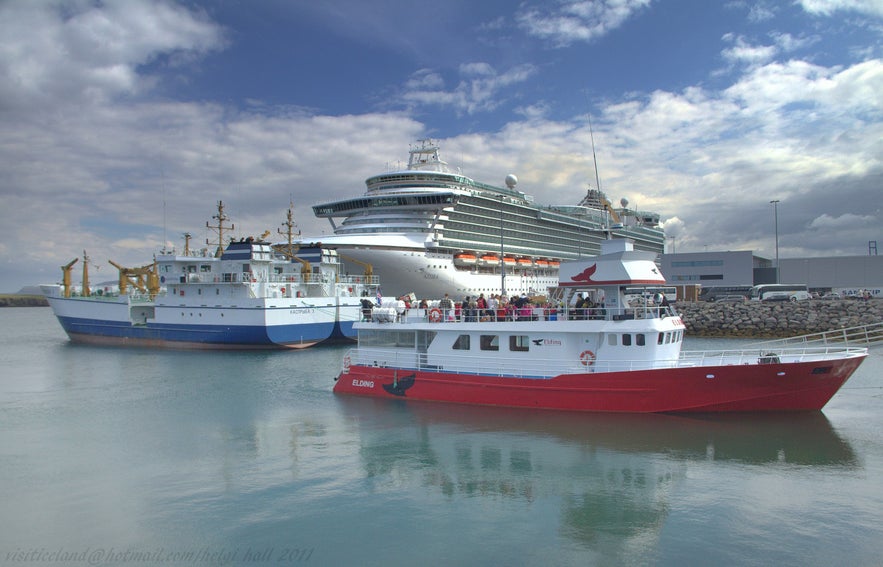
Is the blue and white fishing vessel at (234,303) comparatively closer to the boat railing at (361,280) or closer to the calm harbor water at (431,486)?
the boat railing at (361,280)

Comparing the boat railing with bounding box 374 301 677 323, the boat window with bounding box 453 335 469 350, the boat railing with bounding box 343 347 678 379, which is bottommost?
the boat railing with bounding box 343 347 678 379

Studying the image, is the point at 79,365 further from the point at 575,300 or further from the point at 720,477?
the point at 720,477

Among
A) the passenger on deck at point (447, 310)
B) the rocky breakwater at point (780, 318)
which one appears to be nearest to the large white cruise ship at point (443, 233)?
the rocky breakwater at point (780, 318)

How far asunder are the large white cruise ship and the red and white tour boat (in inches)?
818

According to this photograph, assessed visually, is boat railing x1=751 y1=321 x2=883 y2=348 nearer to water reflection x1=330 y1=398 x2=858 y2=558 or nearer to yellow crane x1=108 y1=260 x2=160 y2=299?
water reflection x1=330 y1=398 x2=858 y2=558

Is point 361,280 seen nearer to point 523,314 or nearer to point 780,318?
point 523,314

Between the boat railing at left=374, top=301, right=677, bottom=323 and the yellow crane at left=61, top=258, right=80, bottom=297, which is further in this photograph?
the yellow crane at left=61, top=258, right=80, bottom=297

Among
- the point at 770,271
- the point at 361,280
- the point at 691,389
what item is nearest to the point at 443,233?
the point at 361,280

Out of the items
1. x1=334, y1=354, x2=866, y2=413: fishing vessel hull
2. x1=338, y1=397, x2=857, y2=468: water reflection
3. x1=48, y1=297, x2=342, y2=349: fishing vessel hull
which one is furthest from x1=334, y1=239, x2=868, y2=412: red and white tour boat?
x1=48, y1=297, x2=342, y2=349: fishing vessel hull

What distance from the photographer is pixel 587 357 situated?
1495cm

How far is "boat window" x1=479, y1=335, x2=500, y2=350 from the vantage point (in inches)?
635

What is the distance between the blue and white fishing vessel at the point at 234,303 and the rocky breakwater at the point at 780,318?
22789 mm

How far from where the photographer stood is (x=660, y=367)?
14602 millimetres

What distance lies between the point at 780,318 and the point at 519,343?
28779mm
